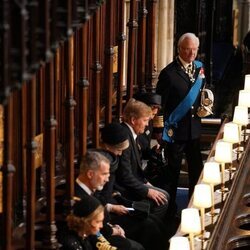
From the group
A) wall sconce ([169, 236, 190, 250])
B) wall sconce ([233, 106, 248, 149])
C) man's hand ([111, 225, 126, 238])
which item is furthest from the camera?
wall sconce ([233, 106, 248, 149])

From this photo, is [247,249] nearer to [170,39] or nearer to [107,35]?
[107,35]

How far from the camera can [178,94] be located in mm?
Answer: 10109

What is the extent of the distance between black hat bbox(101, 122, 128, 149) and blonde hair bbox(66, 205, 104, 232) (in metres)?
1.22

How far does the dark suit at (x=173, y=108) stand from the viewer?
10062 mm

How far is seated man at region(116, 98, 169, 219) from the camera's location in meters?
8.73

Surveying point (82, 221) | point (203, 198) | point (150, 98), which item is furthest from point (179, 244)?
point (150, 98)

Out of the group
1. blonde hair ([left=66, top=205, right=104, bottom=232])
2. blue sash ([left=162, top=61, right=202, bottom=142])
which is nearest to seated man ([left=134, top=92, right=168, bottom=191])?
blue sash ([left=162, top=61, right=202, bottom=142])

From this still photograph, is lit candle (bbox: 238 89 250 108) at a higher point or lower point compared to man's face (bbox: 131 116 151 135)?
lower

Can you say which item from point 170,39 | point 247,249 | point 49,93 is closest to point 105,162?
point 49,93

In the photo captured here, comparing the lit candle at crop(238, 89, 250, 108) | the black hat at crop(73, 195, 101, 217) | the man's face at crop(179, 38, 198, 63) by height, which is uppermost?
the man's face at crop(179, 38, 198, 63)

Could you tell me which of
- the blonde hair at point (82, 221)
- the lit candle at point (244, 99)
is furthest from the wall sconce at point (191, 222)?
the lit candle at point (244, 99)

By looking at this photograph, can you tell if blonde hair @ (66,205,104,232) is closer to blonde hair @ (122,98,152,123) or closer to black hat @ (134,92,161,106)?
blonde hair @ (122,98,152,123)

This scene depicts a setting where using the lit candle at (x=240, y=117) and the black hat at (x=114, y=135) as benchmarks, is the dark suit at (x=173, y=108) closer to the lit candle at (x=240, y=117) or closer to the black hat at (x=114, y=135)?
the lit candle at (x=240, y=117)

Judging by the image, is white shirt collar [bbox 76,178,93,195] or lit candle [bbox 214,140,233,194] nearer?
white shirt collar [bbox 76,178,93,195]
